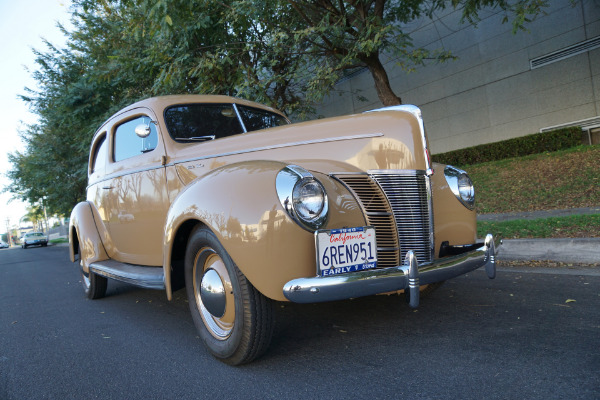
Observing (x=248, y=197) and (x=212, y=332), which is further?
(x=212, y=332)

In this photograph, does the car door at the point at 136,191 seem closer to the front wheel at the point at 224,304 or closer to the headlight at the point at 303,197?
the front wheel at the point at 224,304

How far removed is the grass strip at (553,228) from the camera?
4949mm

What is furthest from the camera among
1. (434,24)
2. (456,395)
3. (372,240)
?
(434,24)

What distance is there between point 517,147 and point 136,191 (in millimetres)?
11008

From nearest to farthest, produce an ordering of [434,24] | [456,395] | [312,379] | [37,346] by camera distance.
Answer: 1. [456,395]
2. [312,379]
3. [37,346]
4. [434,24]

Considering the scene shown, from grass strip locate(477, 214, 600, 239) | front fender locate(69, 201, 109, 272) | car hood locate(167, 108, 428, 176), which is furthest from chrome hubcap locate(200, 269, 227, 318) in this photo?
grass strip locate(477, 214, 600, 239)

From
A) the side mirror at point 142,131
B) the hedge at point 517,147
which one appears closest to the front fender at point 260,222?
the side mirror at point 142,131

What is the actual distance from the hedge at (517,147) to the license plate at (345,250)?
10.8m

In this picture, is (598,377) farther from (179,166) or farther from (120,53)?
(120,53)

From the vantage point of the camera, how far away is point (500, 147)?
12.3 m

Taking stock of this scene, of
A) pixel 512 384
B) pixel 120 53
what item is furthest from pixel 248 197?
pixel 120 53

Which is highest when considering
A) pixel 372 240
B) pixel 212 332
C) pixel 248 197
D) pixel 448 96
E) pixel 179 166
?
pixel 448 96

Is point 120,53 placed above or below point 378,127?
above

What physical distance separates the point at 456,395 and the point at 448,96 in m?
13.8
